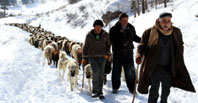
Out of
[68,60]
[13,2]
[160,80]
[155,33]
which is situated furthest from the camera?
[13,2]

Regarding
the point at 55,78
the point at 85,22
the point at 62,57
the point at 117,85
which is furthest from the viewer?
the point at 85,22

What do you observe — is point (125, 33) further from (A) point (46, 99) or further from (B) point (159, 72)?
(A) point (46, 99)

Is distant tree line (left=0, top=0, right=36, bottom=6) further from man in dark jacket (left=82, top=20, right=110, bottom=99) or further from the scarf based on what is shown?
the scarf

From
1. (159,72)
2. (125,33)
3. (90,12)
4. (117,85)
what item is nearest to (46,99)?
(117,85)

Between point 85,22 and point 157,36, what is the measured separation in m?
31.6

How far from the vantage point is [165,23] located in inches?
136

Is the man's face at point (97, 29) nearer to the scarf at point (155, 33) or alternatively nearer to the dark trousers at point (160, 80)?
the scarf at point (155, 33)

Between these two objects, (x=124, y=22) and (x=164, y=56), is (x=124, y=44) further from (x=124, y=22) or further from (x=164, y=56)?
(x=164, y=56)

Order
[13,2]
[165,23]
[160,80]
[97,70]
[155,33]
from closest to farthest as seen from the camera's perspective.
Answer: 1. [165,23]
2. [155,33]
3. [160,80]
4. [97,70]
5. [13,2]

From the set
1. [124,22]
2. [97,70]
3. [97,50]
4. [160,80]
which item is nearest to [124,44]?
[124,22]

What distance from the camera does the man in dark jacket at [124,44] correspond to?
17.5ft

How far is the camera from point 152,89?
3.94 meters

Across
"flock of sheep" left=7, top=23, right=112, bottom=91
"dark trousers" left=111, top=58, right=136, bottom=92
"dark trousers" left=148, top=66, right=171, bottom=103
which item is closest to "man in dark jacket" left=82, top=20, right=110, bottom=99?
"dark trousers" left=111, top=58, right=136, bottom=92

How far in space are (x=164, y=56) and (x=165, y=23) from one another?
1.92ft
